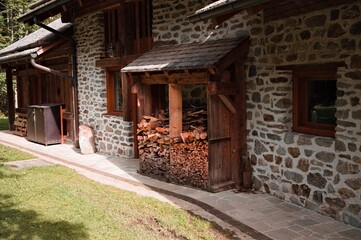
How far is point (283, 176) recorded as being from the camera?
6340mm

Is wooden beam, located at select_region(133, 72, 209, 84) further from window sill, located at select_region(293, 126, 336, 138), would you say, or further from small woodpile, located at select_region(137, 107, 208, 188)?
window sill, located at select_region(293, 126, 336, 138)

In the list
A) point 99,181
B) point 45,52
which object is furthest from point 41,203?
point 45,52

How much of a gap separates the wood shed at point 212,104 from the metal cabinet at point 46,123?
5.85 m

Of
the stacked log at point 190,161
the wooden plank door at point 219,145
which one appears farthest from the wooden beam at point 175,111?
the wooden plank door at point 219,145

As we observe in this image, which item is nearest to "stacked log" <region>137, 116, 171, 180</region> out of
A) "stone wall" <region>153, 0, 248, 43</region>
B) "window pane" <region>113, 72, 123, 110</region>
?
"stone wall" <region>153, 0, 248, 43</region>

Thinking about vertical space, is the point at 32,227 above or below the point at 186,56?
below

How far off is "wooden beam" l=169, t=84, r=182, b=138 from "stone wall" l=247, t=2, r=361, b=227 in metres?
1.35

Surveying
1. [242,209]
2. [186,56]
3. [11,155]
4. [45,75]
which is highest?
[45,75]

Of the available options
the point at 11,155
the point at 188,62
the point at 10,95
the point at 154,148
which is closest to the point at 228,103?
the point at 188,62

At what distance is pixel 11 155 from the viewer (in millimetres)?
10391

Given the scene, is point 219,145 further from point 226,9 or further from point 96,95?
point 96,95

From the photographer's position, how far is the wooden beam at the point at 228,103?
22.0 feet

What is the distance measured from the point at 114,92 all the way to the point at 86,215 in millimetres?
5858

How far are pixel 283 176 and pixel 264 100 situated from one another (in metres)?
1.30
